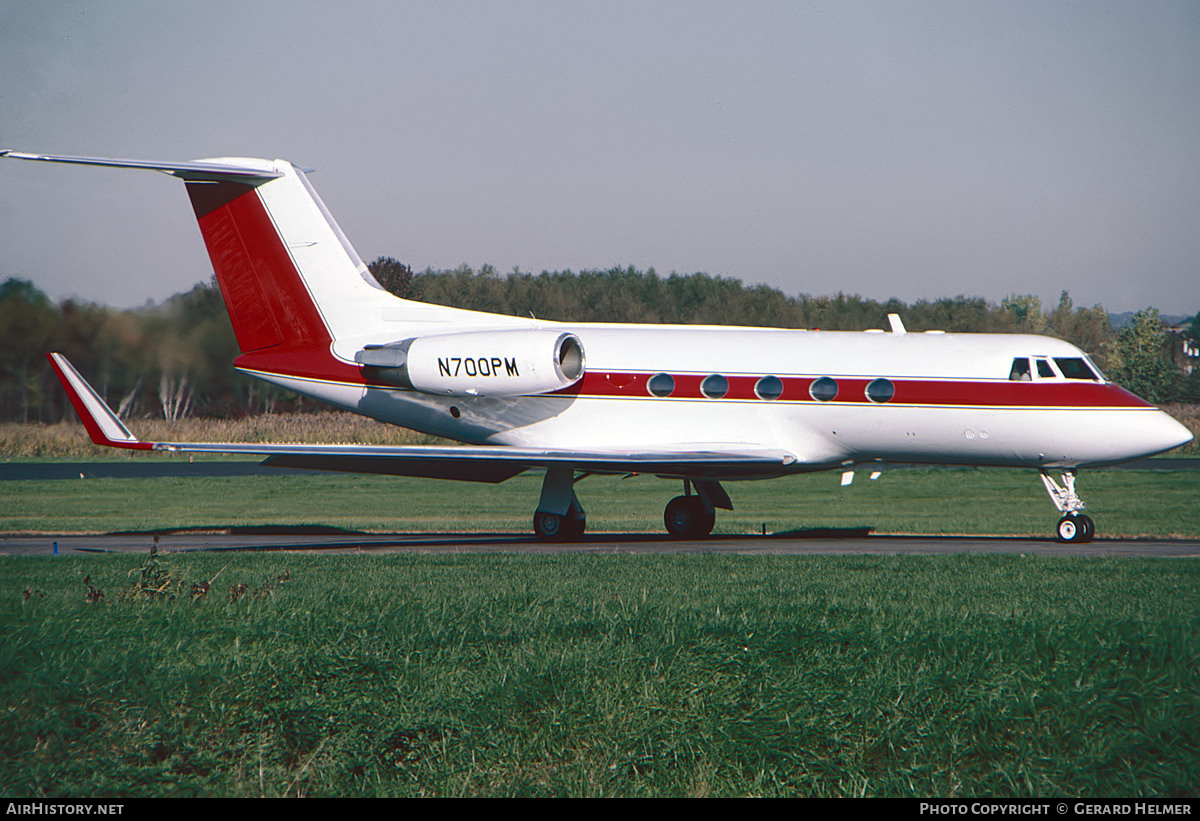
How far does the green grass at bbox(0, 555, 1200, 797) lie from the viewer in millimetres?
6445

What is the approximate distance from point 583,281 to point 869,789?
5461cm

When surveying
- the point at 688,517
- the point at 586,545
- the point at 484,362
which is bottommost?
the point at 586,545

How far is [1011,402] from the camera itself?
17750mm

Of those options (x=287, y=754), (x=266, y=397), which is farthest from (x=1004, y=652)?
(x=266, y=397)

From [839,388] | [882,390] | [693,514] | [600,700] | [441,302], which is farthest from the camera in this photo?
[441,302]

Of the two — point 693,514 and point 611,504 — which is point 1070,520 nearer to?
point 693,514

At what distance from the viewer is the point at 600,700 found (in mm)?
6965

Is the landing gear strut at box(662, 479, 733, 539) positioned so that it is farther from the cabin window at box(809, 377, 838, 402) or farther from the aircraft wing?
the cabin window at box(809, 377, 838, 402)

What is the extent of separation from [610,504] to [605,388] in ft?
30.3

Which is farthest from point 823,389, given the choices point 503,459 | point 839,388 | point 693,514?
point 503,459

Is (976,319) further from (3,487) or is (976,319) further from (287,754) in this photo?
(287,754)

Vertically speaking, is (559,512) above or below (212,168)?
below

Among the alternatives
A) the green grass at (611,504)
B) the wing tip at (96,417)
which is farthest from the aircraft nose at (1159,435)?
the wing tip at (96,417)

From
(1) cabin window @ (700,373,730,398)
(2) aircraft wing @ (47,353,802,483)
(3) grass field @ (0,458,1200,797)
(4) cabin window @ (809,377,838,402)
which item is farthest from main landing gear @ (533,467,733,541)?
(3) grass field @ (0,458,1200,797)
